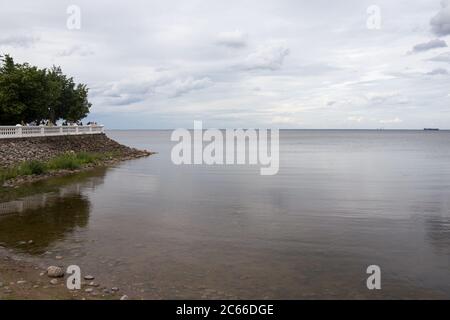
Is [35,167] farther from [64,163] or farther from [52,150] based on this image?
[52,150]

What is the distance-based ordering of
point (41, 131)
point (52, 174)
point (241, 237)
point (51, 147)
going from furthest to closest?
1. point (41, 131)
2. point (51, 147)
3. point (52, 174)
4. point (241, 237)

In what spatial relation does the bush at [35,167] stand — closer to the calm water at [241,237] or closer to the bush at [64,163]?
the bush at [64,163]

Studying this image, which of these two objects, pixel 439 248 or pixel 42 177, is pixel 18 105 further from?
pixel 439 248

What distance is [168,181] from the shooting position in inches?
1361

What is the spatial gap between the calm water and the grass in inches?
134

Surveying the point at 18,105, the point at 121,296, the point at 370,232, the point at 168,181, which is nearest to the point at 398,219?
the point at 370,232

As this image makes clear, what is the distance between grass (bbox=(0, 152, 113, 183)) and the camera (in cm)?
3117

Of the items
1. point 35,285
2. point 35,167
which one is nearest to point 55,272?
point 35,285

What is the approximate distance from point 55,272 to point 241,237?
710 centimetres

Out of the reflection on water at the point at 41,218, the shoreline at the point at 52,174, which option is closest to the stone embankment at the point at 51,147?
the shoreline at the point at 52,174

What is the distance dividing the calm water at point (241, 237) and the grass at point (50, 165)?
3393 mm

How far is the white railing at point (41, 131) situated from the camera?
3853 cm

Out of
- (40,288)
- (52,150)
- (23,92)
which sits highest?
(23,92)

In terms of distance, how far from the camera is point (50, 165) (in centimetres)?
3728
